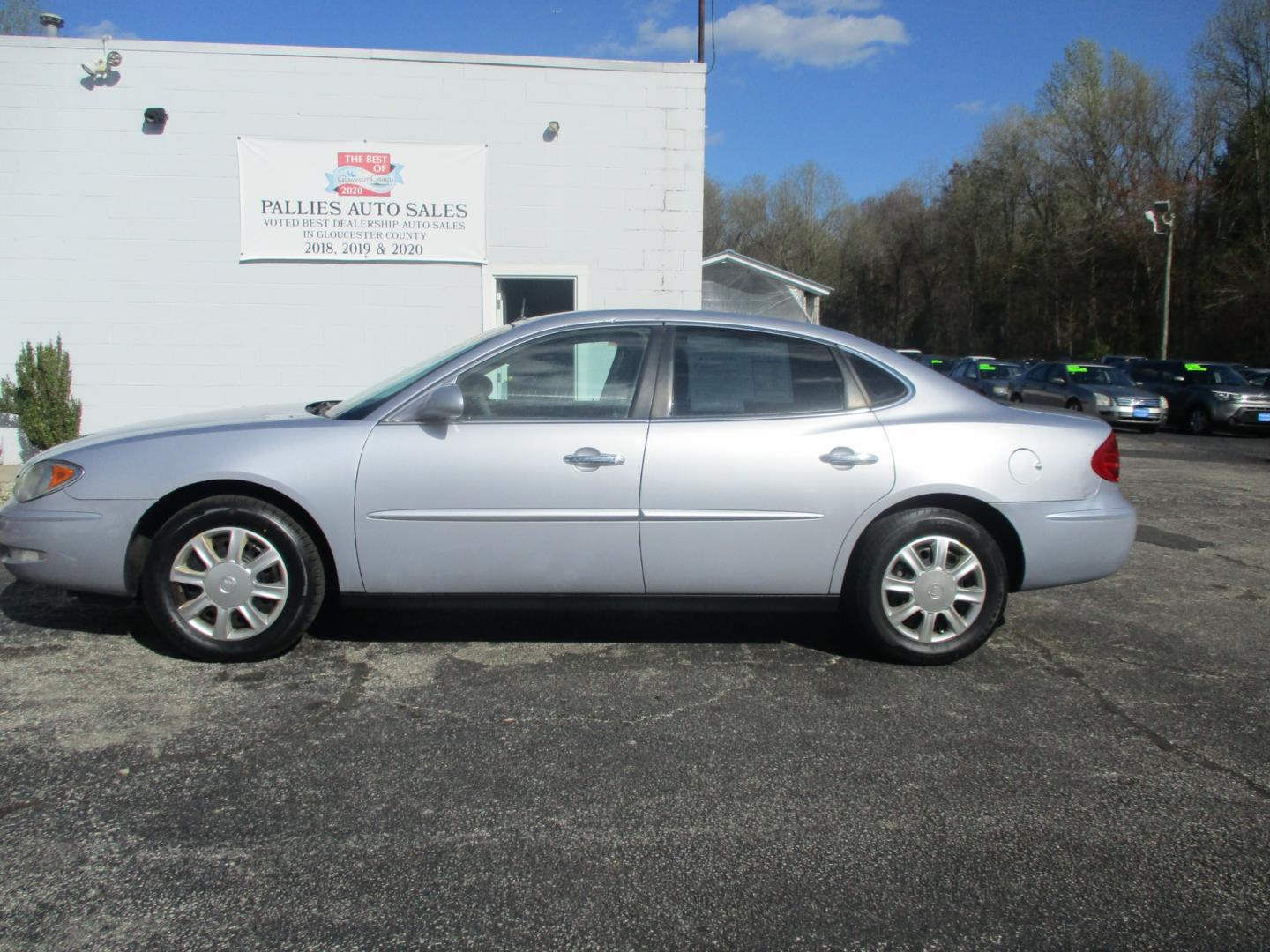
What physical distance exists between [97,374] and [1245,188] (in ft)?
124

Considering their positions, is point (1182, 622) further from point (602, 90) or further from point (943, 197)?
point (943, 197)

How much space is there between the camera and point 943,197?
58.8m

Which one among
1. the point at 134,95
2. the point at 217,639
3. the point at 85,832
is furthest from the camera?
the point at 134,95

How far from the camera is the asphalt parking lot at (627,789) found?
248 cm

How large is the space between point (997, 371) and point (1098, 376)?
838 centimetres

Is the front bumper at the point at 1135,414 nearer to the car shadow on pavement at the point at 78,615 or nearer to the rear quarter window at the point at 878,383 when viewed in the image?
the rear quarter window at the point at 878,383

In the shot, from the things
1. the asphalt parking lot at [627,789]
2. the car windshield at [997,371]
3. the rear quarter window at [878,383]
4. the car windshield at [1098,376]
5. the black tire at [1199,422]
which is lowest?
the asphalt parking lot at [627,789]

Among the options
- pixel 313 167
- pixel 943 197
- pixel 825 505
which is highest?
pixel 943 197

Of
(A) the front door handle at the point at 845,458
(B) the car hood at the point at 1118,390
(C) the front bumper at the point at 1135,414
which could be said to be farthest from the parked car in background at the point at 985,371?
(A) the front door handle at the point at 845,458

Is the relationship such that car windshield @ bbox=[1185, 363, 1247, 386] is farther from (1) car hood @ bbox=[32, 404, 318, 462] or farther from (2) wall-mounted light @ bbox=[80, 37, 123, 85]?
(1) car hood @ bbox=[32, 404, 318, 462]

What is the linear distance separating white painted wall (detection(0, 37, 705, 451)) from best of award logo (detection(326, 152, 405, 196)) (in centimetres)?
22

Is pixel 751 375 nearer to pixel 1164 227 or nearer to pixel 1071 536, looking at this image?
pixel 1071 536

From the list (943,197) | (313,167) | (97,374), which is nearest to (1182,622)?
(313,167)

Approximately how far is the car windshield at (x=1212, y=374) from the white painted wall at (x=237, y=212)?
52.0 ft
